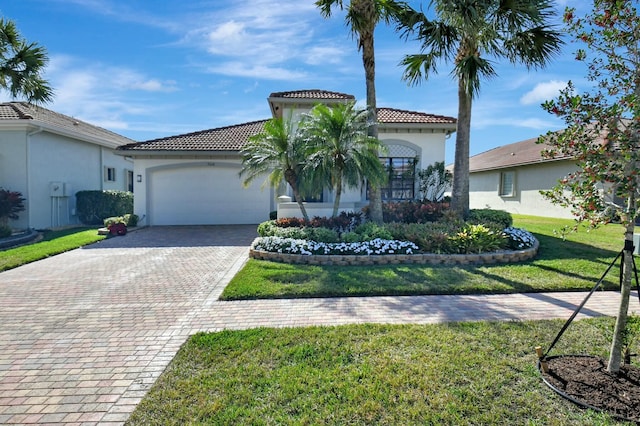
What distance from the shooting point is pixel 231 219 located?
1728cm

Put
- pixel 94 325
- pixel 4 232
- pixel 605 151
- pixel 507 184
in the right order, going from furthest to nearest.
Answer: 1. pixel 507 184
2. pixel 4 232
3. pixel 94 325
4. pixel 605 151

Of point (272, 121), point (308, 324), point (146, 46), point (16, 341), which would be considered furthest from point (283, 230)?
point (146, 46)

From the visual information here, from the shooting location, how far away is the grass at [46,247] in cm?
920

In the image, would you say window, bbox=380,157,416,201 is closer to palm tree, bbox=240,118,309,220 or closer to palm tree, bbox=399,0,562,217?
→ palm tree, bbox=399,0,562,217

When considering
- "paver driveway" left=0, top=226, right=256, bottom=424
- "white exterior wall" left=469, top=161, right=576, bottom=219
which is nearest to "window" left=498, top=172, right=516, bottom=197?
"white exterior wall" left=469, top=161, right=576, bottom=219

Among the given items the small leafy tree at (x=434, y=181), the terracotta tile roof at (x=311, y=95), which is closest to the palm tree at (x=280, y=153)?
the terracotta tile roof at (x=311, y=95)

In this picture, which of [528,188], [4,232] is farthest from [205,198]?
[528,188]

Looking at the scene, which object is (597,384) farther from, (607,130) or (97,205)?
(97,205)

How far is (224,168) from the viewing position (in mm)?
17000

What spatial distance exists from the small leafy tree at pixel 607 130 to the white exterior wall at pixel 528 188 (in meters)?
16.2

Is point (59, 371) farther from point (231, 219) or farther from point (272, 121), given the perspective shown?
point (231, 219)

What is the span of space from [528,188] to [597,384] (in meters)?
22.0

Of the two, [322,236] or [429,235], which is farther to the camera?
[322,236]

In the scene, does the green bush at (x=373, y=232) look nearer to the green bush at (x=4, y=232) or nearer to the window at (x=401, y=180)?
the window at (x=401, y=180)
